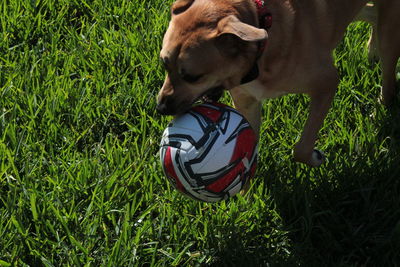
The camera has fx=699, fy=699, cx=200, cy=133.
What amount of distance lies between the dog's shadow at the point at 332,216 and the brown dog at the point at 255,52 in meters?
0.19

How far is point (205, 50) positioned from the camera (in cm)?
356

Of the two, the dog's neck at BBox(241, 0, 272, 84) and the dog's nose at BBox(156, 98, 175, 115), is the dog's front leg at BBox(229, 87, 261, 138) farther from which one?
the dog's nose at BBox(156, 98, 175, 115)

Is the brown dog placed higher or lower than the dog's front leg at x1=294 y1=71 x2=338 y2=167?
higher

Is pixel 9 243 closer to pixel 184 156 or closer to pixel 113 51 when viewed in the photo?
pixel 184 156

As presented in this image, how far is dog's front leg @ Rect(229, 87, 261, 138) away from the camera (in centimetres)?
425

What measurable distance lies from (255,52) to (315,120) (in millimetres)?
653

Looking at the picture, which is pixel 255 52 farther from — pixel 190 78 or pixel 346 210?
pixel 346 210

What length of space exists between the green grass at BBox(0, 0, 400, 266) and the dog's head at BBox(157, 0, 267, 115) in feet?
2.23

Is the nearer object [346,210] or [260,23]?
[260,23]

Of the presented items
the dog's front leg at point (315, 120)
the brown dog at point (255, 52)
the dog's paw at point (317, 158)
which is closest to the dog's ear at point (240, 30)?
the brown dog at point (255, 52)

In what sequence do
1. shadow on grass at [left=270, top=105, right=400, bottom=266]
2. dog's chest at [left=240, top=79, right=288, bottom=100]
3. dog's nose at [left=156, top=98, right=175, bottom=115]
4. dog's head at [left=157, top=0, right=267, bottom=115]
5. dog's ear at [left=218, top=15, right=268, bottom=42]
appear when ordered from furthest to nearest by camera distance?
dog's chest at [left=240, top=79, right=288, bottom=100] → shadow on grass at [left=270, top=105, right=400, bottom=266] → dog's nose at [left=156, top=98, right=175, bottom=115] → dog's head at [left=157, top=0, right=267, bottom=115] → dog's ear at [left=218, top=15, right=268, bottom=42]

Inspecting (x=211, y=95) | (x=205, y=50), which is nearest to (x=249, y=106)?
(x=211, y=95)

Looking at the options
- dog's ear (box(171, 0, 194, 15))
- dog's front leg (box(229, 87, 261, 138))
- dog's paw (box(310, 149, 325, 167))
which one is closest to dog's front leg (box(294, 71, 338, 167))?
dog's paw (box(310, 149, 325, 167))

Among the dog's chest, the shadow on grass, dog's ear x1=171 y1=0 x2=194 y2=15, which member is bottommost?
the shadow on grass
